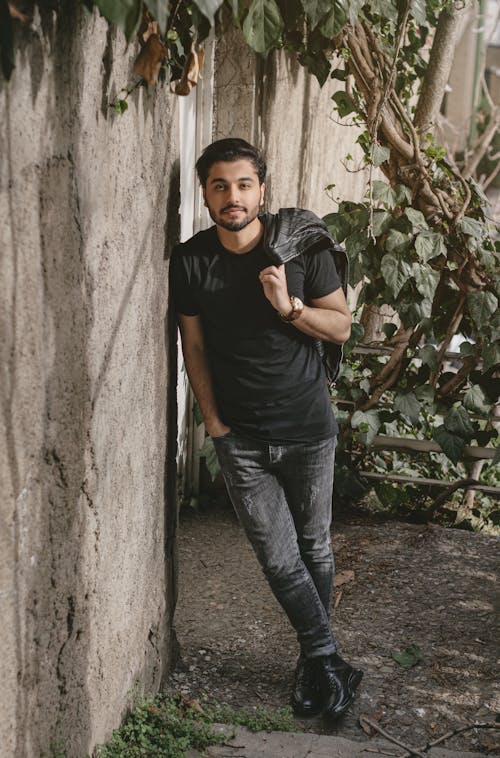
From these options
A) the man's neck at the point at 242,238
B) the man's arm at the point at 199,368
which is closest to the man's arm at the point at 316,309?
the man's neck at the point at 242,238

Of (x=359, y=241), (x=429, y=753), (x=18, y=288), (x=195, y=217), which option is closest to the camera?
(x=18, y=288)

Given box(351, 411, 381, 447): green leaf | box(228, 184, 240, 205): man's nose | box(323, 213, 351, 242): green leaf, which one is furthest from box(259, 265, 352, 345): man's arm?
box(351, 411, 381, 447): green leaf

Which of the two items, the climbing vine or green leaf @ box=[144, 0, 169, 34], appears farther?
the climbing vine

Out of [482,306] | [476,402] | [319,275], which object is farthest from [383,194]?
[319,275]

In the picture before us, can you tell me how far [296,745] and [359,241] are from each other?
7.48 feet

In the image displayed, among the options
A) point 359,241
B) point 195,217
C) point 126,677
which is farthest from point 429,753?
point 195,217

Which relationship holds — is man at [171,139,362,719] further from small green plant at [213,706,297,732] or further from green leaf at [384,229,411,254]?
green leaf at [384,229,411,254]

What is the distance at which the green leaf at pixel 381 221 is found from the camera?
13.7 ft

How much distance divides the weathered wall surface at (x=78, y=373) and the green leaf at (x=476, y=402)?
203 centimetres

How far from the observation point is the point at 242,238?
291 cm

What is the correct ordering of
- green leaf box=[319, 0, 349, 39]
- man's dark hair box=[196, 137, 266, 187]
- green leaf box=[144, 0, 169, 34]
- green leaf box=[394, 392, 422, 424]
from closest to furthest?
green leaf box=[144, 0, 169, 34] → man's dark hair box=[196, 137, 266, 187] → green leaf box=[319, 0, 349, 39] → green leaf box=[394, 392, 422, 424]

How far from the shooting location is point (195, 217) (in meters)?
4.60

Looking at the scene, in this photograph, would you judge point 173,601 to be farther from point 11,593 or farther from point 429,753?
point 11,593

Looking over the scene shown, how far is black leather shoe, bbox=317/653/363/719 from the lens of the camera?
3.11m
